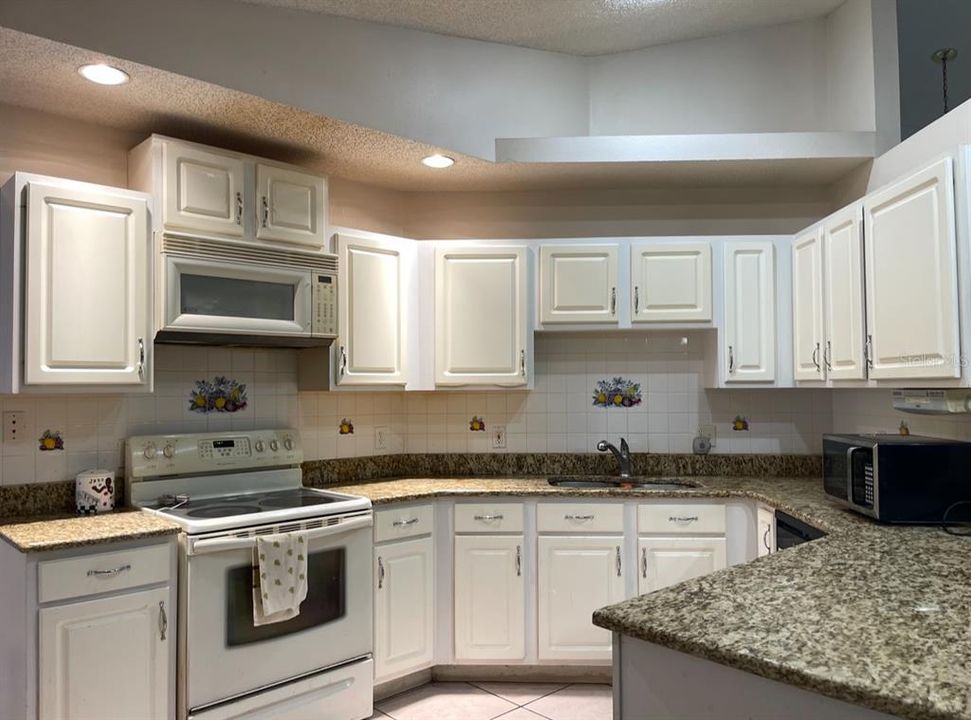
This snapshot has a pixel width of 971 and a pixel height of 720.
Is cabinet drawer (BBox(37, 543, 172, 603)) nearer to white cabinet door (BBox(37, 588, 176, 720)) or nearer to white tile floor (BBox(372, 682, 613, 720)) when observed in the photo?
white cabinet door (BBox(37, 588, 176, 720))

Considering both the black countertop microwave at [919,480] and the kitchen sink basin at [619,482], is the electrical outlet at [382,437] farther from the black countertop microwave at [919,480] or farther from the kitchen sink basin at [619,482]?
the black countertop microwave at [919,480]

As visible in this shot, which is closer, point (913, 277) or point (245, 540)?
point (913, 277)

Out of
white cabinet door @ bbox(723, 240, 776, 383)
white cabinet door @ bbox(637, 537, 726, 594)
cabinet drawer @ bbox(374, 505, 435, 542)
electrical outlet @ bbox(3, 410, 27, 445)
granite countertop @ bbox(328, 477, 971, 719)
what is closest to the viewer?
granite countertop @ bbox(328, 477, 971, 719)

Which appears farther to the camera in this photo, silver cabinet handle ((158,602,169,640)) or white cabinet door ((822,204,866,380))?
white cabinet door ((822,204,866,380))

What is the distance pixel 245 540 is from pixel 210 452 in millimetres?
637

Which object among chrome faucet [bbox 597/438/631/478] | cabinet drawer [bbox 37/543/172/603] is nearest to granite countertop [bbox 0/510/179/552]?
cabinet drawer [bbox 37/543/172/603]

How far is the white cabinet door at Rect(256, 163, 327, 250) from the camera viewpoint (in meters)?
2.95

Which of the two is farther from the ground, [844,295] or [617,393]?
[844,295]

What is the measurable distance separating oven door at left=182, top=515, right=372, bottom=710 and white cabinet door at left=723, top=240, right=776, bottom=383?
1861mm

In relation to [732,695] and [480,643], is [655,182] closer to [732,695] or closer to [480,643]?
[480,643]

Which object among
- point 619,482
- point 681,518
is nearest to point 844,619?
point 681,518

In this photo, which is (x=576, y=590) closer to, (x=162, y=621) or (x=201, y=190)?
(x=162, y=621)

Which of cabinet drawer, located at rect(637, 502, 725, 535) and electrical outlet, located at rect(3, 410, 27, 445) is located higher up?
electrical outlet, located at rect(3, 410, 27, 445)

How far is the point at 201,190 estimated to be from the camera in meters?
2.79
